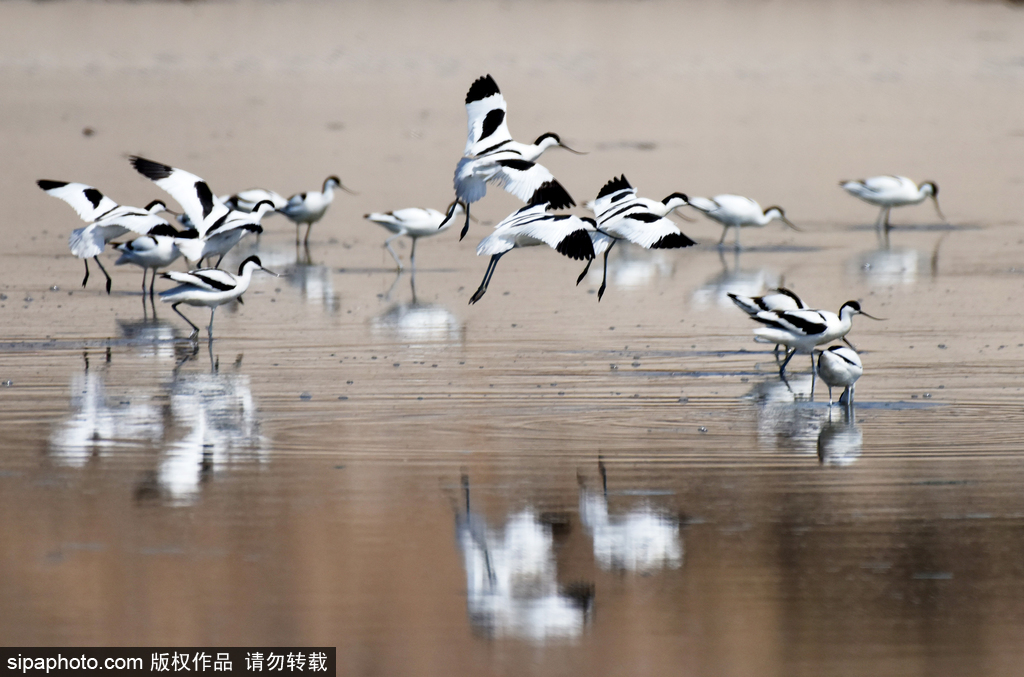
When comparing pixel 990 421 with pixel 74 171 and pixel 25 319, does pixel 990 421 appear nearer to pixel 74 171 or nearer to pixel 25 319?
pixel 25 319

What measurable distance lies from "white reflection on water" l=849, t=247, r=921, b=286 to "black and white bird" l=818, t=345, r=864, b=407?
5.78 metres

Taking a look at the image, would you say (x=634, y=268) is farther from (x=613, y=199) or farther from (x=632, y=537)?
(x=632, y=537)

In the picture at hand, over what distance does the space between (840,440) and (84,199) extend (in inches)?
350

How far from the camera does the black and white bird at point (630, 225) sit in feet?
→ 34.2

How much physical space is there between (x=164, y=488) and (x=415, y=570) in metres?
1.67

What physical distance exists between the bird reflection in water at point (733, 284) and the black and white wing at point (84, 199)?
5630 mm

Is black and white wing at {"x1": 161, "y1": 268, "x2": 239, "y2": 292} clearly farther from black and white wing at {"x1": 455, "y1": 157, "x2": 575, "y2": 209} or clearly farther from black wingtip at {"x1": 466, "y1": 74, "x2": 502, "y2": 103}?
black wingtip at {"x1": 466, "y1": 74, "x2": 502, "y2": 103}

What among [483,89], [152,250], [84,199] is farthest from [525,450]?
[84,199]

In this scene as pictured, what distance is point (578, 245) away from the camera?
9555 mm

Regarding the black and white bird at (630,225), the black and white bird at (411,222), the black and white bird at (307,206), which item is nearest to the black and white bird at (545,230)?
the black and white bird at (630,225)

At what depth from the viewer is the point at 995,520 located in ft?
20.9

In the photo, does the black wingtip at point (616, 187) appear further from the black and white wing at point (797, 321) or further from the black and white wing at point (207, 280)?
the black and white wing at point (207, 280)

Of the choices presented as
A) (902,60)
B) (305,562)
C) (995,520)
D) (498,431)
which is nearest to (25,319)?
(498,431)

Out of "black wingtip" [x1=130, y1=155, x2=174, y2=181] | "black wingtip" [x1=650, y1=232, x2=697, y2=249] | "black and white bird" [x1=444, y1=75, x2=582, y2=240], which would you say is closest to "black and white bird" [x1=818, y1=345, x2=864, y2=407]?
"black wingtip" [x1=650, y1=232, x2=697, y2=249]
